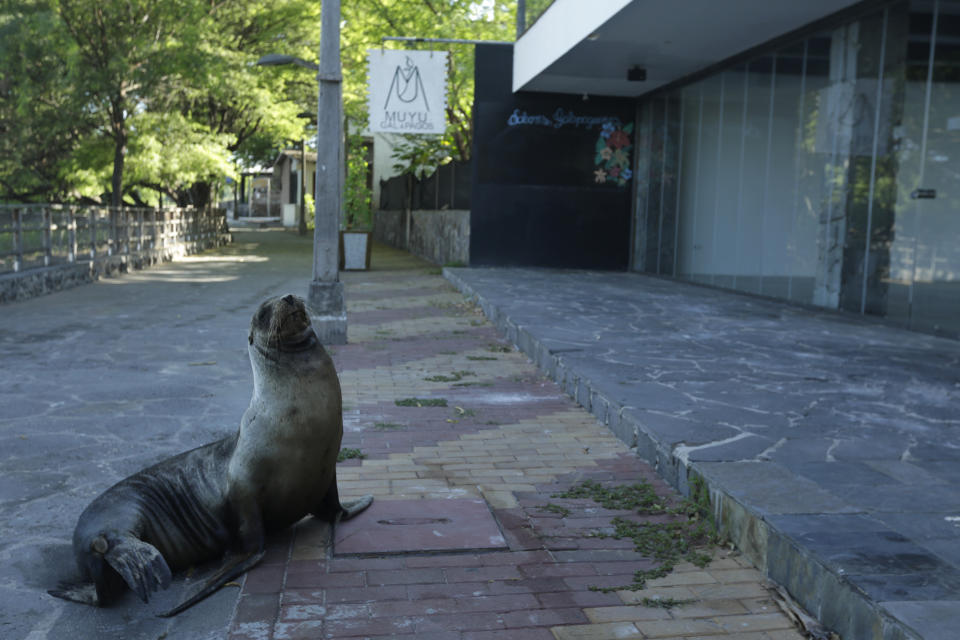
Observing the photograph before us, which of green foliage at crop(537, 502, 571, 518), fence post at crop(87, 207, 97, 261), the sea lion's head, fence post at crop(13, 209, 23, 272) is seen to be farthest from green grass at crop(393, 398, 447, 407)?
fence post at crop(87, 207, 97, 261)

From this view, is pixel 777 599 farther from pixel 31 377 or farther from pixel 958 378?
pixel 31 377

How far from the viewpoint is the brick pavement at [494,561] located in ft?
10.0

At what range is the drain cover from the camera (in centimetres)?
371

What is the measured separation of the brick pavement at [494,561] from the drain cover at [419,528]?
43 millimetres

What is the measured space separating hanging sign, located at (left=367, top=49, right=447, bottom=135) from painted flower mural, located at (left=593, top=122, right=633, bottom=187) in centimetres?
389

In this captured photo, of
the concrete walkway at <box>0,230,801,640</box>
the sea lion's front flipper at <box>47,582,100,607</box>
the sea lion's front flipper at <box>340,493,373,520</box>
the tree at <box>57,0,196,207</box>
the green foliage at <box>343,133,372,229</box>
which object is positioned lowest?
the sea lion's front flipper at <box>47,582,100,607</box>

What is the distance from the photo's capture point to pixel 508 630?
3018 mm

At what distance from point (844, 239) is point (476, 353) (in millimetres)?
5169

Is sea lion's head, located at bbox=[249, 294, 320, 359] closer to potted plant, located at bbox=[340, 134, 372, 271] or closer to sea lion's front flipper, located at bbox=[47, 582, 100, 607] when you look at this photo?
sea lion's front flipper, located at bbox=[47, 582, 100, 607]

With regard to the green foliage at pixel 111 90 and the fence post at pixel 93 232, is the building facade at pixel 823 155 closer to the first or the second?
the fence post at pixel 93 232

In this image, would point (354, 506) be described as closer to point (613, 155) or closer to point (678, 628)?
point (678, 628)

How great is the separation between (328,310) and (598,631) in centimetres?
666

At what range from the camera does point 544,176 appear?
17.5 metres

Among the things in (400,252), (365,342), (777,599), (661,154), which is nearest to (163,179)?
(400,252)
